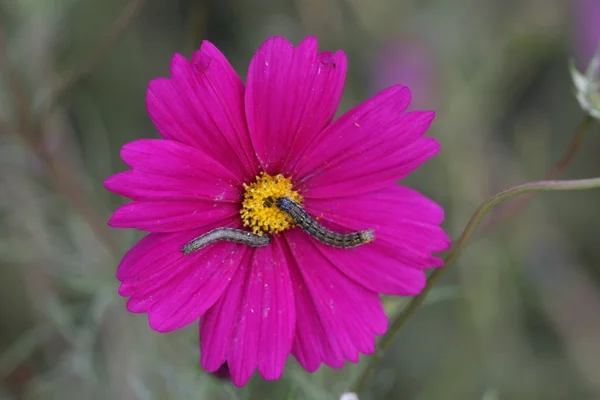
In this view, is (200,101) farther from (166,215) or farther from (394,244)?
(394,244)

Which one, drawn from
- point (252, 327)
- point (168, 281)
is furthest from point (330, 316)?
point (168, 281)

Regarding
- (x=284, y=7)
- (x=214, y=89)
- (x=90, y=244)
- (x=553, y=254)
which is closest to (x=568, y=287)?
(x=553, y=254)

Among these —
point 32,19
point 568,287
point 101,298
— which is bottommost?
point 568,287

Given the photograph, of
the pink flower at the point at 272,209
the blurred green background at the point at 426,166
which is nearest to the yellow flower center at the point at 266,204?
the pink flower at the point at 272,209

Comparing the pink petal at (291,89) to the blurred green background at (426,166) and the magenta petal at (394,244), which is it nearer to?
the magenta petal at (394,244)

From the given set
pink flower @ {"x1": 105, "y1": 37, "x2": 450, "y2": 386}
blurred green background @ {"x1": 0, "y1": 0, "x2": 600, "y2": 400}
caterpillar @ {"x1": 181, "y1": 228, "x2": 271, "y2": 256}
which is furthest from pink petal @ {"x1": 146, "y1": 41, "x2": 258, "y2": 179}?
blurred green background @ {"x1": 0, "y1": 0, "x2": 600, "y2": 400}

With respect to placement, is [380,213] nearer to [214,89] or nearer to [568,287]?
[214,89]
